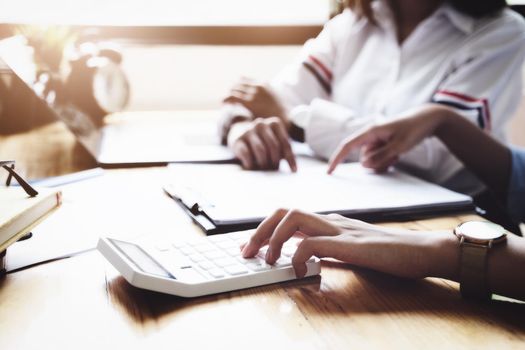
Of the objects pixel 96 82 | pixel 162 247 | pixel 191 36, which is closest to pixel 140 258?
pixel 162 247

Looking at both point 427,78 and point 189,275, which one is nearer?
point 189,275

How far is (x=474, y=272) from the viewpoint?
49cm

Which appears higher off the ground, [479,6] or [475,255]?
[479,6]

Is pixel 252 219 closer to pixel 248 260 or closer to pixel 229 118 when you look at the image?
pixel 248 260

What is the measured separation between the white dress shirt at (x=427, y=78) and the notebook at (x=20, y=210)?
0.63 meters

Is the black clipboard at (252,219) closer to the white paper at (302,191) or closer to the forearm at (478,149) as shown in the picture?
the white paper at (302,191)

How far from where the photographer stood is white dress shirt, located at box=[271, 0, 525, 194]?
→ 1054mm

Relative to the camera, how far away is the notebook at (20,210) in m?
0.47

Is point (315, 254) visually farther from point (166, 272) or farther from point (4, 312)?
point (4, 312)

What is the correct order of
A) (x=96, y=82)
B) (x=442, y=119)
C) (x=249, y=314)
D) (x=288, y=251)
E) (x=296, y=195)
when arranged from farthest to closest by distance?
(x=96, y=82) < (x=442, y=119) < (x=296, y=195) < (x=288, y=251) < (x=249, y=314)

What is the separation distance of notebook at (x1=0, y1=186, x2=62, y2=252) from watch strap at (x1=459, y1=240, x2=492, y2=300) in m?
0.42

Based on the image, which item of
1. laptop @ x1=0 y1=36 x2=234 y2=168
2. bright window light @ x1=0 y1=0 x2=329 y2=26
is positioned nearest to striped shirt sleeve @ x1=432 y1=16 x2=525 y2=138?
laptop @ x1=0 y1=36 x2=234 y2=168

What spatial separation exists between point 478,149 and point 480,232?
0.49 m

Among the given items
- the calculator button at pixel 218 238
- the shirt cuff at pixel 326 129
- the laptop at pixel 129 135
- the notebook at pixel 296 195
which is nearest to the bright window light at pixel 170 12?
the laptop at pixel 129 135
